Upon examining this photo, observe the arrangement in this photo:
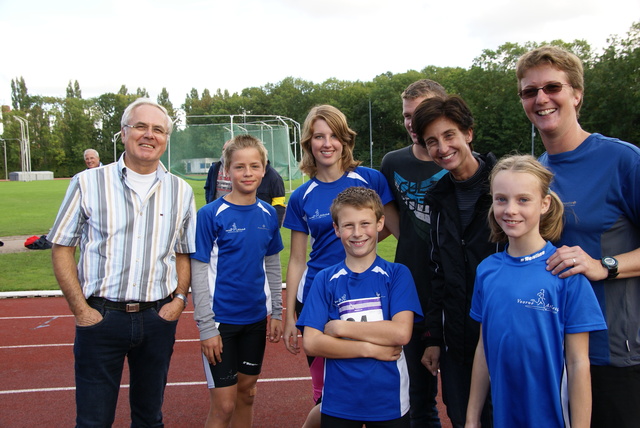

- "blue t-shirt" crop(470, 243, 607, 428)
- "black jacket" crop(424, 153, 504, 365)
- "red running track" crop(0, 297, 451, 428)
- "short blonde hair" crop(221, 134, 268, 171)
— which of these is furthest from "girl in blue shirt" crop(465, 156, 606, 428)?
"red running track" crop(0, 297, 451, 428)

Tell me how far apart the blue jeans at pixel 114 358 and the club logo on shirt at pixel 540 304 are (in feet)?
6.16

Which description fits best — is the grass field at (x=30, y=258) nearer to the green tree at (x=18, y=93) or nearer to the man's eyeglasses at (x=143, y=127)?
the man's eyeglasses at (x=143, y=127)

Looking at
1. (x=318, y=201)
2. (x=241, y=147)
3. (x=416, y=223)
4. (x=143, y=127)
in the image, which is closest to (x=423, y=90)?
(x=416, y=223)

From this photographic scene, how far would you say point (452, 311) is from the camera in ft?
8.33

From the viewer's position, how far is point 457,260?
2.54m

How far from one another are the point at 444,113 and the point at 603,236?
93cm

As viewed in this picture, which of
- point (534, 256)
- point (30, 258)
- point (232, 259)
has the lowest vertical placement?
point (30, 258)

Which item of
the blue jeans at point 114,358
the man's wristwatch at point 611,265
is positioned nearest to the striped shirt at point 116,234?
the blue jeans at point 114,358

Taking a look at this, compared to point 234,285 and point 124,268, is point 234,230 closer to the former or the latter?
point 234,285

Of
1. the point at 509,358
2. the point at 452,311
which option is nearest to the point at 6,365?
the point at 452,311

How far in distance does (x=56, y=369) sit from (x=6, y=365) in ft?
2.03

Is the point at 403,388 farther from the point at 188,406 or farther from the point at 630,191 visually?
the point at 188,406

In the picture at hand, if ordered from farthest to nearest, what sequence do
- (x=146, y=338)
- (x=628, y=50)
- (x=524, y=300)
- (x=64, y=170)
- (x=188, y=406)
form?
(x=64, y=170) < (x=628, y=50) < (x=188, y=406) < (x=146, y=338) < (x=524, y=300)

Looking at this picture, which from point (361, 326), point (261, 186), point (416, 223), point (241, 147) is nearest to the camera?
point (361, 326)
